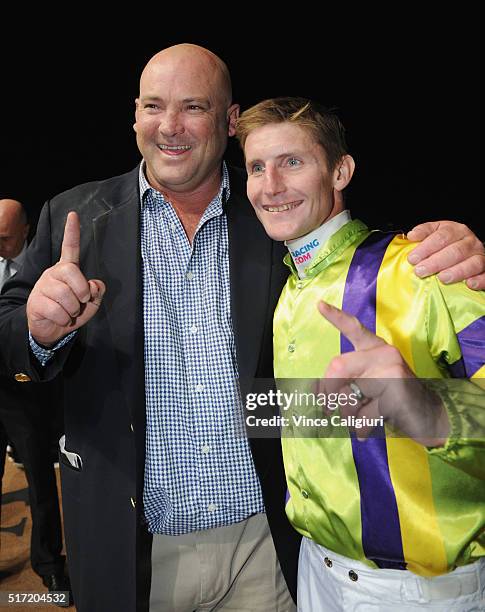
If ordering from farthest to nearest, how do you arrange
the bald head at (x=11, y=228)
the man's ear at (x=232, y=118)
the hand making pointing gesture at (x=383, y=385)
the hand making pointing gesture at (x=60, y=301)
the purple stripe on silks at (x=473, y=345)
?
the bald head at (x=11, y=228) < the man's ear at (x=232, y=118) < the hand making pointing gesture at (x=60, y=301) < the purple stripe on silks at (x=473, y=345) < the hand making pointing gesture at (x=383, y=385)

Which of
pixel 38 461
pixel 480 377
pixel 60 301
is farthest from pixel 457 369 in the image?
pixel 38 461

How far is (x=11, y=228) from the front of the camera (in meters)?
2.73

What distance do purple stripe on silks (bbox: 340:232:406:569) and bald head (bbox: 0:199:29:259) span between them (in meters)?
2.07

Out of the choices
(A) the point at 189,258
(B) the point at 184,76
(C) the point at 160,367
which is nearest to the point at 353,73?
(B) the point at 184,76

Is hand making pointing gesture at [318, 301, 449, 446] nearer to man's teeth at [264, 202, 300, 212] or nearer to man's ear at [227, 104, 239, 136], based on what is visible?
man's teeth at [264, 202, 300, 212]

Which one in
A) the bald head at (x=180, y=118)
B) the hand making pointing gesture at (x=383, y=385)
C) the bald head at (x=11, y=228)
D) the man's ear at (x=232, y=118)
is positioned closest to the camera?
the hand making pointing gesture at (x=383, y=385)

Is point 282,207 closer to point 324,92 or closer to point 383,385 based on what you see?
point 383,385

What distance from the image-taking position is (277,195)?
1.13 meters

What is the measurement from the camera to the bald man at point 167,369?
129cm

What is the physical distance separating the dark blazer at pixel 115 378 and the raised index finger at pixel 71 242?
12 cm

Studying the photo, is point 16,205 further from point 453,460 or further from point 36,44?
point 453,460

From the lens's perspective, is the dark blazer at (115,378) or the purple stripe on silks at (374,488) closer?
the purple stripe on silks at (374,488)

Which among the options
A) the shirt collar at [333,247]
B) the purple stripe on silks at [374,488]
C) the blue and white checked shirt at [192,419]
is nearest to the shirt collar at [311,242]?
the shirt collar at [333,247]

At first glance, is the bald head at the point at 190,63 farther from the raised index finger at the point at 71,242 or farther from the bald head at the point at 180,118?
the raised index finger at the point at 71,242
